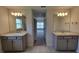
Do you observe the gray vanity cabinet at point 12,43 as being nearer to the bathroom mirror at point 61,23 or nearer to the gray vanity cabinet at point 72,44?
the gray vanity cabinet at point 72,44

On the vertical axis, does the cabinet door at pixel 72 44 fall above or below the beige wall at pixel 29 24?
below

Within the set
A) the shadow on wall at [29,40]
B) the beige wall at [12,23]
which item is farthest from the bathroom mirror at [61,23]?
the beige wall at [12,23]

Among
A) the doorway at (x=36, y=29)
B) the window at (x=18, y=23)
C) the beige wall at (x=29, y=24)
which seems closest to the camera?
the beige wall at (x=29, y=24)

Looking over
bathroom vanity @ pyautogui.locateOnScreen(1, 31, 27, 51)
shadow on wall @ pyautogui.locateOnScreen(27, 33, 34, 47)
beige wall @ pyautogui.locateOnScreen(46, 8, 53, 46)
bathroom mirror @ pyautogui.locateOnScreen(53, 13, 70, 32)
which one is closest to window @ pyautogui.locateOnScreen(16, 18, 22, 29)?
shadow on wall @ pyautogui.locateOnScreen(27, 33, 34, 47)

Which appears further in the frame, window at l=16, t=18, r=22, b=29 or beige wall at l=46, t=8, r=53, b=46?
window at l=16, t=18, r=22, b=29

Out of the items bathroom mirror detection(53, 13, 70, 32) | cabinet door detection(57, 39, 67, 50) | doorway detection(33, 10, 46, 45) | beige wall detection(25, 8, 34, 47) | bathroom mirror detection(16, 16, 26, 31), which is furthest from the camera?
doorway detection(33, 10, 46, 45)

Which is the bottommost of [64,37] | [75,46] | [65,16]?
[75,46]

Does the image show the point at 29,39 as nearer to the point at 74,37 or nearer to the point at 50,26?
the point at 50,26

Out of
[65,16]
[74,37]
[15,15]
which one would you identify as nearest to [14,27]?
[15,15]

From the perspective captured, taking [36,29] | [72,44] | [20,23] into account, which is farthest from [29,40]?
[36,29]

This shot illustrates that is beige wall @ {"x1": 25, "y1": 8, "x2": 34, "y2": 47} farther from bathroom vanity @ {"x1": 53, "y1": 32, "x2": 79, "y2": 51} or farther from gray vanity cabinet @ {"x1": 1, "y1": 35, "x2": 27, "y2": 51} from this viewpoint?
bathroom vanity @ {"x1": 53, "y1": 32, "x2": 79, "y2": 51}

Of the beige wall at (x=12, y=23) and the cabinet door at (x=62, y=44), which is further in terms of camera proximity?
the beige wall at (x=12, y=23)
